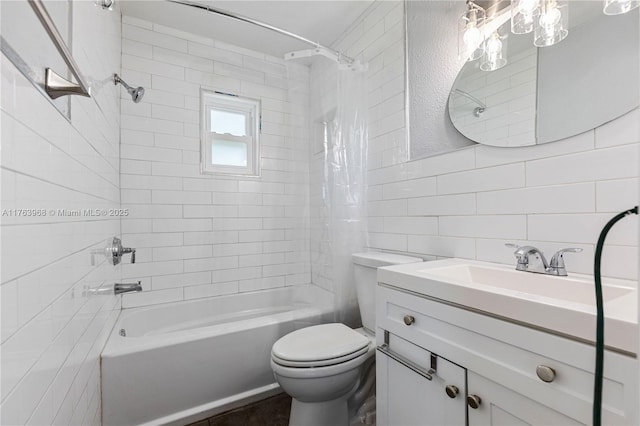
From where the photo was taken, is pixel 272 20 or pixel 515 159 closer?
pixel 515 159

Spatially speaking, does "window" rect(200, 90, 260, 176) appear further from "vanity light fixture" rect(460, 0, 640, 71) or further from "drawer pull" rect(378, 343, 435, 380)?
"drawer pull" rect(378, 343, 435, 380)

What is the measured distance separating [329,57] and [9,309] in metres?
1.89

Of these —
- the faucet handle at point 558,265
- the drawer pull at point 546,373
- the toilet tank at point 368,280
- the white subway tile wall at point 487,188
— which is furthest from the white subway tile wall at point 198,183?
the drawer pull at point 546,373

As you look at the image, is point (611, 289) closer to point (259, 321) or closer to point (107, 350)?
point (259, 321)

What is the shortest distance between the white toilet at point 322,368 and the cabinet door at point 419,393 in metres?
0.22

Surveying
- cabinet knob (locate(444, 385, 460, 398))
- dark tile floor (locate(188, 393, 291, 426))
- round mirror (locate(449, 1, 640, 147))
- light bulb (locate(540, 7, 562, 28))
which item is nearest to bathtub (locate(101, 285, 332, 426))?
dark tile floor (locate(188, 393, 291, 426))

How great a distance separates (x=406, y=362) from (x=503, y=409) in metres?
0.32

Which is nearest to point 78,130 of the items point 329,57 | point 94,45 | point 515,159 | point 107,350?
point 94,45

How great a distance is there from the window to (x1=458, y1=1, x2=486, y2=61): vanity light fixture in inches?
66.7

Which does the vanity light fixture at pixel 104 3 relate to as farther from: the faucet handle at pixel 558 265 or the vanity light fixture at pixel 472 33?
the faucet handle at pixel 558 265

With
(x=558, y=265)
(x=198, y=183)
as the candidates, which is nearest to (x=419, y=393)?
(x=558, y=265)

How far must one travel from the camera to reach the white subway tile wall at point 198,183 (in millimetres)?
2027

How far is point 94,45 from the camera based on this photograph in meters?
1.17

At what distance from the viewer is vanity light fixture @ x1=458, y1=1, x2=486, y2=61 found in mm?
1301
